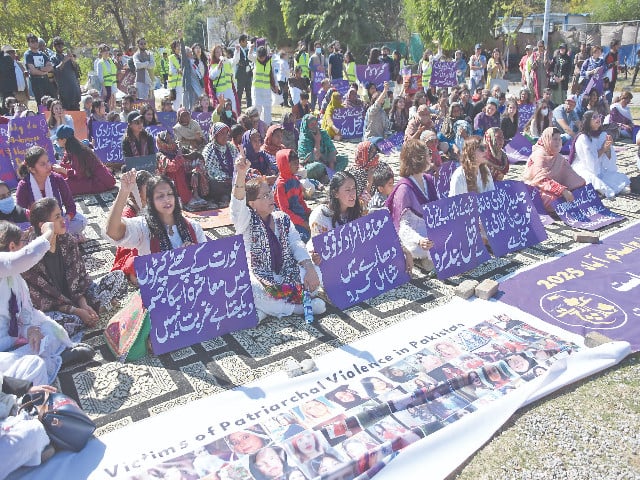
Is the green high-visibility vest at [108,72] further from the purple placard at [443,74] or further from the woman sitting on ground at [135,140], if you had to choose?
the purple placard at [443,74]

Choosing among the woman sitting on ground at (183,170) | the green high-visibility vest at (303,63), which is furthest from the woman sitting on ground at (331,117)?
the green high-visibility vest at (303,63)

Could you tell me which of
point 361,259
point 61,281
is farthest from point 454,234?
point 61,281

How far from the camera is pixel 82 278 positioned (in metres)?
4.94

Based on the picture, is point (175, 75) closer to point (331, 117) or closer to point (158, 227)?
point (331, 117)

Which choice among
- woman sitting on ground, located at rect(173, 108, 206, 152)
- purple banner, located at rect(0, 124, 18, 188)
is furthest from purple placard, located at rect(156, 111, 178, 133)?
purple banner, located at rect(0, 124, 18, 188)

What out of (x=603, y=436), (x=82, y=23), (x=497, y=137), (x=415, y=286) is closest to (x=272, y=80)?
(x=497, y=137)

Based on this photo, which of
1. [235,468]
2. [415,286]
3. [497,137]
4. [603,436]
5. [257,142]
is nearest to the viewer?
[235,468]

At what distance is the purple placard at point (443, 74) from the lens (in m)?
16.6

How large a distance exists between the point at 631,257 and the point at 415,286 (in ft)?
8.17

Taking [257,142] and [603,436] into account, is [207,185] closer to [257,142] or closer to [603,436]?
[257,142]

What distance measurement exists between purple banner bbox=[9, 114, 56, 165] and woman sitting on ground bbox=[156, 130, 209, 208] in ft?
6.80

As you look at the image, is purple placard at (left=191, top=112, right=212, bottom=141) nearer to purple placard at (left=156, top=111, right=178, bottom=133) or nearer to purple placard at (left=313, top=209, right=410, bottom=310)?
purple placard at (left=156, top=111, right=178, bottom=133)

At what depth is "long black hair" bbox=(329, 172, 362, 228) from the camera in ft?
17.7

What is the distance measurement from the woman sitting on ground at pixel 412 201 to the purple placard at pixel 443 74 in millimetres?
11439
